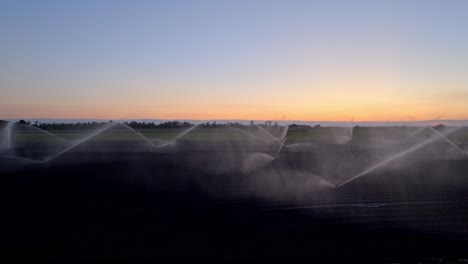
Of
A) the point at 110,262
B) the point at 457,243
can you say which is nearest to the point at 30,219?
the point at 110,262

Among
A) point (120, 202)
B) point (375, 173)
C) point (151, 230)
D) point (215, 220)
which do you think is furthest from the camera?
point (375, 173)

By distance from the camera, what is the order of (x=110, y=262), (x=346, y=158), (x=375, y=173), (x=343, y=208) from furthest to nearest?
(x=346, y=158), (x=375, y=173), (x=343, y=208), (x=110, y=262)

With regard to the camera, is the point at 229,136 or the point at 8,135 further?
the point at 229,136

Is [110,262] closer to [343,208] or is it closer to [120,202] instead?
[120,202]

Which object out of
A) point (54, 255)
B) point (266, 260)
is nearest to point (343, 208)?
point (266, 260)

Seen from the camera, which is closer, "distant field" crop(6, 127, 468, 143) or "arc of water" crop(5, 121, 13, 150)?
"arc of water" crop(5, 121, 13, 150)

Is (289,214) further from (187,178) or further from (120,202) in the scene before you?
(187,178)

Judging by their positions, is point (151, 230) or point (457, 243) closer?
point (457, 243)

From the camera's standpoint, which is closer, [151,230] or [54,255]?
[54,255]

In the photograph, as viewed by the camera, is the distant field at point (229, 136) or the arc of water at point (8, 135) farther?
the distant field at point (229, 136)
